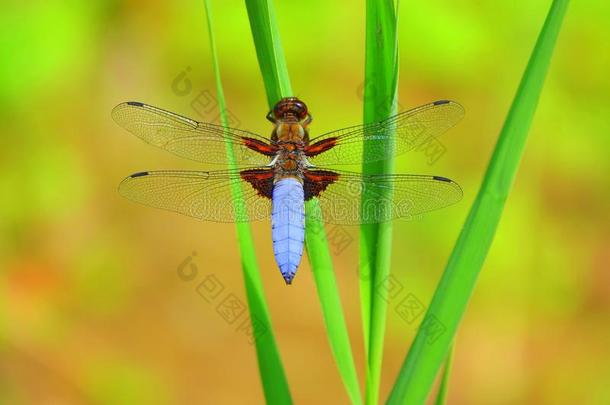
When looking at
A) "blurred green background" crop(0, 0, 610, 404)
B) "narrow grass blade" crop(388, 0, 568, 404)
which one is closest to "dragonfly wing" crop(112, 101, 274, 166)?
"narrow grass blade" crop(388, 0, 568, 404)

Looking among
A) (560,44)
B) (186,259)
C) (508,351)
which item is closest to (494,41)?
(560,44)

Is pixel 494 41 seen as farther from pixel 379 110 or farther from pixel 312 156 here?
pixel 379 110

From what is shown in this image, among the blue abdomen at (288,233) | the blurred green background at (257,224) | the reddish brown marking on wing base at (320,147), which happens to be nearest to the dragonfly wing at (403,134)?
the reddish brown marking on wing base at (320,147)

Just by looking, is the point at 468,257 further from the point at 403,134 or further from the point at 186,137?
the point at 186,137

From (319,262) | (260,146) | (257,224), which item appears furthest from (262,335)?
(257,224)

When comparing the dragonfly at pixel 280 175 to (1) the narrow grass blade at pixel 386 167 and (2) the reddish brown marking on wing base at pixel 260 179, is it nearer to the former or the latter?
(2) the reddish brown marking on wing base at pixel 260 179

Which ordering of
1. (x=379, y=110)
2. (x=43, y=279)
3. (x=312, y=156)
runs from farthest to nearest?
1. (x=43, y=279)
2. (x=312, y=156)
3. (x=379, y=110)
